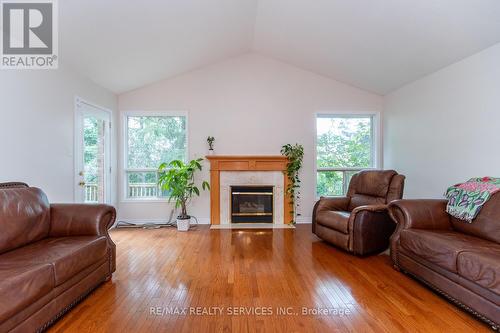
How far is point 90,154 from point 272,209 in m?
3.17

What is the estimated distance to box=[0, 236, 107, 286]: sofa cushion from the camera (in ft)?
5.72

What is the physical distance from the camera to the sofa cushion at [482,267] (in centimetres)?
168

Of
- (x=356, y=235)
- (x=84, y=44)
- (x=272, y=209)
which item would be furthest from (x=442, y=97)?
(x=84, y=44)

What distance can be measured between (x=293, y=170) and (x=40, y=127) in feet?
12.1

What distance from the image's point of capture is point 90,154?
3.95 metres

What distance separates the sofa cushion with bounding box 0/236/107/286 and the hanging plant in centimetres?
324

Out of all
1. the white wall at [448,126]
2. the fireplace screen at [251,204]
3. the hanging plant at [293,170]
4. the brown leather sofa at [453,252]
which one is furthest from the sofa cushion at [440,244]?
the fireplace screen at [251,204]

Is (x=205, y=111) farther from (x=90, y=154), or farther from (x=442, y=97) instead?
(x=442, y=97)

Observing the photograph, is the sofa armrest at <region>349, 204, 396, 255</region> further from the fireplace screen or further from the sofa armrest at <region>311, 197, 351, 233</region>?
the fireplace screen

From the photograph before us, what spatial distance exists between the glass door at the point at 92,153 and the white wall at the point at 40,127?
0.16 m

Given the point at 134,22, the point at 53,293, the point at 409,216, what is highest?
the point at 134,22

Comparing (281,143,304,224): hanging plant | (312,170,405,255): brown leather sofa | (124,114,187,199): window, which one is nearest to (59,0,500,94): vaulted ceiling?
(124,114,187,199): window

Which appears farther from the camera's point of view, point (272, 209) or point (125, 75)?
point (272, 209)

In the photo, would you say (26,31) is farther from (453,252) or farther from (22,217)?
(453,252)
